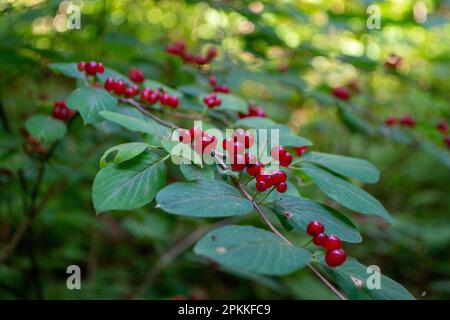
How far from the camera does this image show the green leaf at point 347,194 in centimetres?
93

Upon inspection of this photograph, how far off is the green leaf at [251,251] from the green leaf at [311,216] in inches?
4.1

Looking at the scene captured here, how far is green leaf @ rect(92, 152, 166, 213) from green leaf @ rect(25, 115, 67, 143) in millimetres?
602

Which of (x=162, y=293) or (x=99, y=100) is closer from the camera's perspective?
(x=99, y=100)

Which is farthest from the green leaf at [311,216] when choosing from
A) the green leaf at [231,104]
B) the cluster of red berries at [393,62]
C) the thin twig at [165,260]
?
the cluster of red berries at [393,62]

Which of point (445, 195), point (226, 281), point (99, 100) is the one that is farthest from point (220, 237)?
point (445, 195)

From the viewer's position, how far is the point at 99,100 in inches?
45.9

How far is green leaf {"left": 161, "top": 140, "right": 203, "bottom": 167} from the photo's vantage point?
870 millimetres

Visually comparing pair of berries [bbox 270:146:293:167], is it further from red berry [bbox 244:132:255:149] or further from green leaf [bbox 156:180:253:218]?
green leaf [bbox 156:180:253:218]

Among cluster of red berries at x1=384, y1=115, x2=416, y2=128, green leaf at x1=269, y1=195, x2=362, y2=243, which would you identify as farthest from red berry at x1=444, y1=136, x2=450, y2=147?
green leaf at x1=269, y1=195, x2=362, y2=243

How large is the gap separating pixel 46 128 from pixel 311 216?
103 centimetres

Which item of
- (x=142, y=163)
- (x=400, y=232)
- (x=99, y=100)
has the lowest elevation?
(x=400, y=232)

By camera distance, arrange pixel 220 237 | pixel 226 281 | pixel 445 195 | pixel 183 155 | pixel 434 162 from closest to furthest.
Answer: pixel 220 237, pixel 183 155, pixel 226 281, pixel 445 195, pixel 434 162
